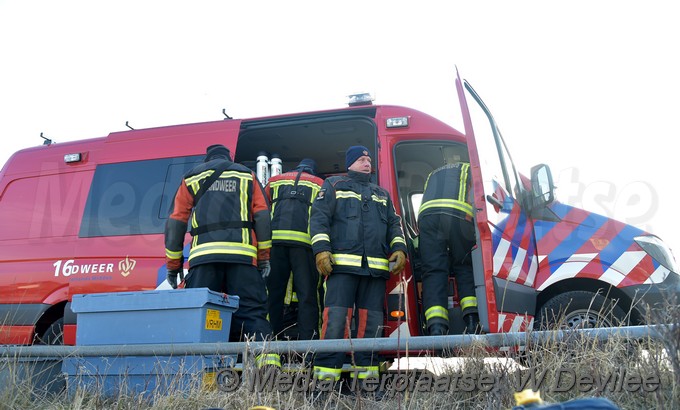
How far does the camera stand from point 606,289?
402 centimetres

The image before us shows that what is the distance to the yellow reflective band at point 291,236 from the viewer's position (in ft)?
15.2

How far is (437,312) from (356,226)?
2.63ft

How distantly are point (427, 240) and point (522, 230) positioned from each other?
0.67 m

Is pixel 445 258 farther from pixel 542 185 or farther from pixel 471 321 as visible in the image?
pixel 542 185

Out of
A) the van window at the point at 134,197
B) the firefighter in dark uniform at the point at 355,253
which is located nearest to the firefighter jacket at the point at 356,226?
the firefighter in dark uniform at the point at 355,253

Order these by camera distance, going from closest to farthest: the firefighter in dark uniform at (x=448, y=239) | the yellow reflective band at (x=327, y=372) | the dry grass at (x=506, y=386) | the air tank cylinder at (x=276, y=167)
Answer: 1. the dry grass at (x=506, y=386)
2. the yellow reflective band at (x=327, y=372)
3. the firefighter in dark uniform at (x=448, y=239)
4. the air tank cylinder at (x=276, y=167)

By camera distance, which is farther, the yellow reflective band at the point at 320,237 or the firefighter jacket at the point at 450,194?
the firefighter jacket at the point at 450,194

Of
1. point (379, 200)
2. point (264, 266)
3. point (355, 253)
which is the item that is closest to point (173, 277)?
point (264, 266)

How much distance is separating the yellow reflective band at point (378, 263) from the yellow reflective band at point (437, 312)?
40 centimetres

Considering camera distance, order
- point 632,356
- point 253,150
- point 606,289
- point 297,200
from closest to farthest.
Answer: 1. point 632,356
2. point 606,289
3. point 297,200
4. point 253,150

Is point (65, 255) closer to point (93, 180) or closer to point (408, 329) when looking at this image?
point (93, 180)

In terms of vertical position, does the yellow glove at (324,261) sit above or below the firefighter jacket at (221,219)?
below

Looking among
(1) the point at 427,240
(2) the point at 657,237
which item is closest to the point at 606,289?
(2) the point at 657,237

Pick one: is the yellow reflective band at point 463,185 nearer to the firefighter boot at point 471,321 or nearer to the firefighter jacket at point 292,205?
the firefighter boot at point 471,321
